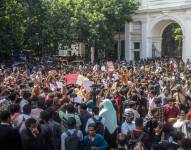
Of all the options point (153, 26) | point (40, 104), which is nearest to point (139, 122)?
point (40, 104)

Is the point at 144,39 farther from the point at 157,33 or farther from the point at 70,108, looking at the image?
the point at 70,108

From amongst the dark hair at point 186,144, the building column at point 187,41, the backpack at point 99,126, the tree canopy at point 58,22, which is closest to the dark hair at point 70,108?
the backpack at point 99,126

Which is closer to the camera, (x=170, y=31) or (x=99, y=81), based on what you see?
(x=99, y=81)

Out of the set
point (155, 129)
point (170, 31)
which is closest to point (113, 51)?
point (170, 31)

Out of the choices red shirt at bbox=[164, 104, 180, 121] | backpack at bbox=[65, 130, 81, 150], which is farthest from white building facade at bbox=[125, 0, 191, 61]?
backpack at bbox=[65, 130, 81, 150]

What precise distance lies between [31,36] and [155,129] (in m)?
31.6

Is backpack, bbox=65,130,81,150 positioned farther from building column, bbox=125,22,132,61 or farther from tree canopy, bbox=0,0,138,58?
building column, bbox=125,22,132,61

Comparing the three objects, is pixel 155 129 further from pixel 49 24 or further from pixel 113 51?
pixel 113 51

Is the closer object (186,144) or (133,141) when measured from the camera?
(186,144)

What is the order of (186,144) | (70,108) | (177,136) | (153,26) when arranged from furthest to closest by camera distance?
(153,26), (70,108), (177,136), (186,144)

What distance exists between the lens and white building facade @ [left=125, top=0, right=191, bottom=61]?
4544 centimetres

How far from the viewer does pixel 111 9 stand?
1789 inches

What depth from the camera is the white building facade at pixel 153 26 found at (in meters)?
45.4

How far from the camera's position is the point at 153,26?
4850 centimetres
